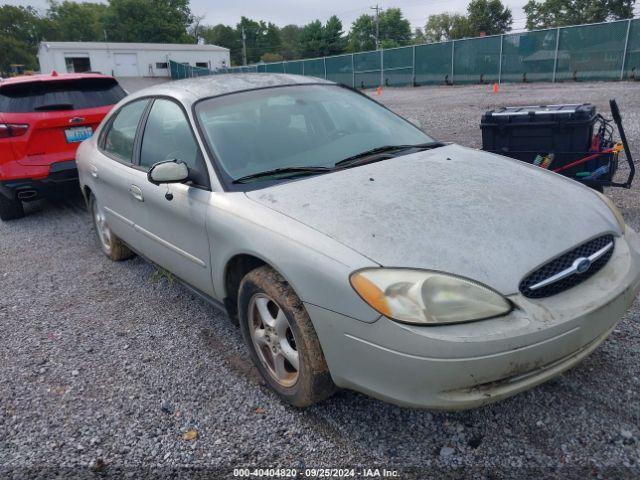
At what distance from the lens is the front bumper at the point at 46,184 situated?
19.7 feet

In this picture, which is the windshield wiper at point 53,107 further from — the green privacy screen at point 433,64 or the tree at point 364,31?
the tree at point 364,31

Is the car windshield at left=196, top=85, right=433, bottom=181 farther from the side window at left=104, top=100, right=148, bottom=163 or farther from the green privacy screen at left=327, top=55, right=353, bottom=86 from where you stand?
the green privacy screen at left=327, top=55, right=353, bottom=86

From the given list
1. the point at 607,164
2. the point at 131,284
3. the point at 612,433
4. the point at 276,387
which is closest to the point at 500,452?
the point at 612,433

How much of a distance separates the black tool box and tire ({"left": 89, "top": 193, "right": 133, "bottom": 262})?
12.4 ft

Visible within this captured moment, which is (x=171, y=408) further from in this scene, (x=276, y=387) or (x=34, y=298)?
(x=34, y=298)

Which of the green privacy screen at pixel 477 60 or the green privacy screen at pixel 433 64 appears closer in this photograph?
the green privacy screen at pixel 477 60

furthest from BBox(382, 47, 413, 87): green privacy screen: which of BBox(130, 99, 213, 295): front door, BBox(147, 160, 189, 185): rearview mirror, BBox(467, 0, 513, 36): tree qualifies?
BBox(467, 0, 513, 36): tree

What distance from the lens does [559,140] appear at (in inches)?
196

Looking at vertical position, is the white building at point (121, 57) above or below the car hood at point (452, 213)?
above

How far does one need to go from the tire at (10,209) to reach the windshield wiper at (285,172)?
16.4 feet

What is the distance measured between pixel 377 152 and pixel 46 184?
4582mm

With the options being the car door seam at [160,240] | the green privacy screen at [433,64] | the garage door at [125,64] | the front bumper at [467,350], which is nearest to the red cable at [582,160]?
the front bumper at [467,350]

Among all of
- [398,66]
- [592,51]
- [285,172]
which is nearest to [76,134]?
[285,172]

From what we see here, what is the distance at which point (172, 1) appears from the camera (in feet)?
295
